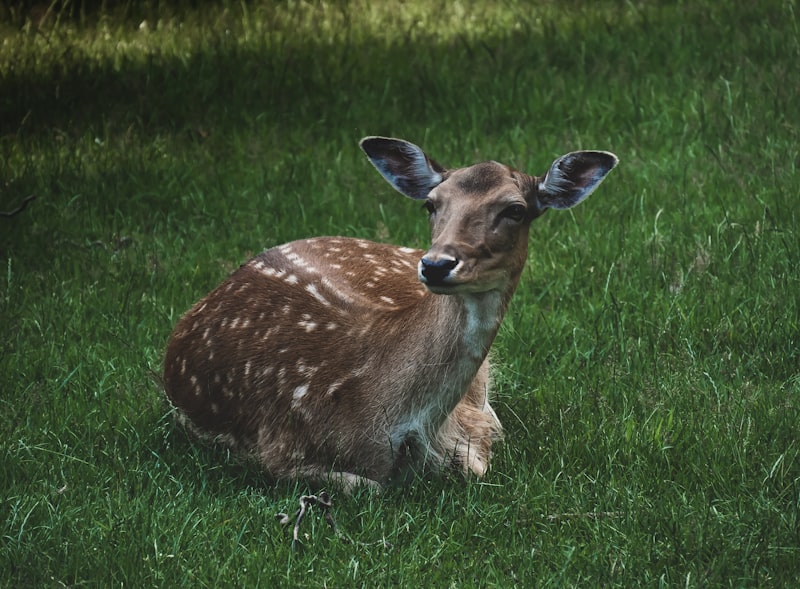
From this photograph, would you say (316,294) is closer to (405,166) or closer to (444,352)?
(405,166)

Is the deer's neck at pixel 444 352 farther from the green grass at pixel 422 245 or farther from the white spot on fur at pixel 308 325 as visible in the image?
the white spot on fur at pixel 308 325

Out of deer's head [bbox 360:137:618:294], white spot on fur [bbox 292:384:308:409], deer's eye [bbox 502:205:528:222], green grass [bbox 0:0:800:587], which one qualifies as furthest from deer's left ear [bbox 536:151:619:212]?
white spot on fur [bbox 292:384:308:409]

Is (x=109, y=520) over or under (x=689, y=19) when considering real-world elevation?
under

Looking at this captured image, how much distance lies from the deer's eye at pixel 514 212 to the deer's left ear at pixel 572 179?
212 millimetres

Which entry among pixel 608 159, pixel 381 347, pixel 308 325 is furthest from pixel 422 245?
pixel 608 159

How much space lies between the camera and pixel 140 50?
9438 mm

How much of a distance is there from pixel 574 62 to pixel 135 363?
172 inches

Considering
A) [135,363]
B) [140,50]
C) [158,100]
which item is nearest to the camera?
[135,363]

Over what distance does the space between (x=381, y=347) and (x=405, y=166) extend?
700 mm

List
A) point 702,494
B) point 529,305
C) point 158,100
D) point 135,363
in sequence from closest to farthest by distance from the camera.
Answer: point 702,494, point 135,363, point 529,305, point 158,100

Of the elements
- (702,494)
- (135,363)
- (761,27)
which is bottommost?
(135,363)

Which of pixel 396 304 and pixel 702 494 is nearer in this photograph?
pixel 702 494

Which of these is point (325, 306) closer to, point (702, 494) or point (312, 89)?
point (702, 494)

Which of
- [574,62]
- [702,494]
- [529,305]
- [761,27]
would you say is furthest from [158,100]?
[702,494]
